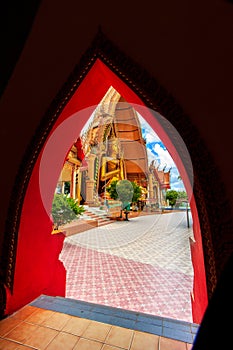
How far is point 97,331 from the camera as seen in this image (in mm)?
1515

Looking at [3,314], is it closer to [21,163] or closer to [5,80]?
[21,163]

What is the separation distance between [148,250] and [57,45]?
5920mm

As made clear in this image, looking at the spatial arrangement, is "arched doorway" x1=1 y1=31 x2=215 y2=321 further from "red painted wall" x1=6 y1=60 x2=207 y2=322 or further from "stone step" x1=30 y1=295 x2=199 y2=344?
"stone step" x1=30 y1=295 x2=199 y2=344

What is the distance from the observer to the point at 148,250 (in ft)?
19.0

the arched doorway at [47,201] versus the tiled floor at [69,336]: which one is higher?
the arched doorway at [47,201]

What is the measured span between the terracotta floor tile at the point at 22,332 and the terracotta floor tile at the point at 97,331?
0.49m

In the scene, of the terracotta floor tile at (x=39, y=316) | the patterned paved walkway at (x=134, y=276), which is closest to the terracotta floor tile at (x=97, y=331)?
the terracotta floor tile at (x=39, y=316)

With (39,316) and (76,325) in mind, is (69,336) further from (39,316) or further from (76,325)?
(39,316)

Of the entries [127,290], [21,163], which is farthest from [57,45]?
[127,290]

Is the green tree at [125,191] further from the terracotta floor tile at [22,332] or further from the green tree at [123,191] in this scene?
the terracotta floor tile at [22,332]

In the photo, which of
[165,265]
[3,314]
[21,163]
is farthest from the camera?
[165,265]

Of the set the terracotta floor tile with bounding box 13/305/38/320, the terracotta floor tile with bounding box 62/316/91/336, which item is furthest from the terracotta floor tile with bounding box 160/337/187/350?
the terracotta floor tile with bounding box 13/305/38/320

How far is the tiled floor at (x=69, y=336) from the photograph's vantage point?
1.36 metres

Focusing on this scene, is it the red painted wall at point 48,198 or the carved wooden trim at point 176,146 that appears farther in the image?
the red painted wall at point 48,198
